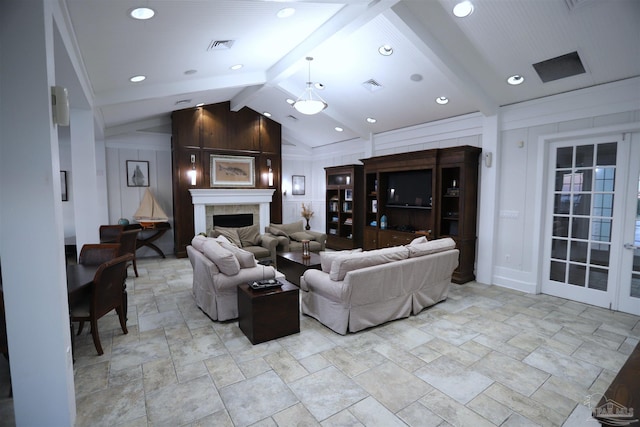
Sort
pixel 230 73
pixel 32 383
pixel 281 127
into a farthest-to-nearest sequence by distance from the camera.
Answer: pixel 281 127, pixel 230 73, pixel 32 383

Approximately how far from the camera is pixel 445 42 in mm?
3795

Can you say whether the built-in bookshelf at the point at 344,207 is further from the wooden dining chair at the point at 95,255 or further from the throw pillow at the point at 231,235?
the wooden dining chair at the point at 95,255

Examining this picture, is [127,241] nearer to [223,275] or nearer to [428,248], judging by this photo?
[223,275]

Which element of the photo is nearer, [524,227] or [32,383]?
[32,383]

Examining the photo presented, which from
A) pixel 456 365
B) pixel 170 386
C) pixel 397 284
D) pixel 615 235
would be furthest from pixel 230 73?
pixel 615 235

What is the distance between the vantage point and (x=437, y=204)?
5148 mm

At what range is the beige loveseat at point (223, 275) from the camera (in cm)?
335

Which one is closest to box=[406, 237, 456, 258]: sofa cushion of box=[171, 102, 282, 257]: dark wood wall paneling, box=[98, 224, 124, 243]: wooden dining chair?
box=[98, 224, 124, 243]: wooden dining chair

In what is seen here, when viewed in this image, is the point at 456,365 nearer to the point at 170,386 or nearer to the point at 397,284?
the point at 397,284

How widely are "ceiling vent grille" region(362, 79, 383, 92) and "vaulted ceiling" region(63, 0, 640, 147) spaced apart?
27 mm

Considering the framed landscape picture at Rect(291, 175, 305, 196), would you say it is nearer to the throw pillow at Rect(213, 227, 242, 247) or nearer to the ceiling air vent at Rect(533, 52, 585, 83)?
the throw pillow at Rect(213, 227, 242, 247)

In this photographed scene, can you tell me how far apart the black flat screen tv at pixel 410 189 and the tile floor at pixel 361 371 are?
92.2 inches

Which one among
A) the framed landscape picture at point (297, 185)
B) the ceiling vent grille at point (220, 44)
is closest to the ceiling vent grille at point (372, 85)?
the ceiling vent grille at point (220, 44)

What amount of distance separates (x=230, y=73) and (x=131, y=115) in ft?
7.52
